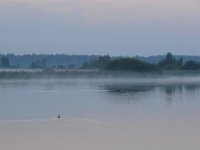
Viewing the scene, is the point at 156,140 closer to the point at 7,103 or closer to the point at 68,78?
the point at 7,103

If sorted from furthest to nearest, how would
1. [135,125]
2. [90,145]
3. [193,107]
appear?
[193,107] → [135,125] → [90,145]

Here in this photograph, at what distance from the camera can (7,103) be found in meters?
27.2

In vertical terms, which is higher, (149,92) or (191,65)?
(191,65)

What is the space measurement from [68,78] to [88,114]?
4103 centimetres

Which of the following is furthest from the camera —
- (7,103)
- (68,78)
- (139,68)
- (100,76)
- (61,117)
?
(68,78)

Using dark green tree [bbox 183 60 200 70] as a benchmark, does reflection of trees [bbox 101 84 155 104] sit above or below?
below

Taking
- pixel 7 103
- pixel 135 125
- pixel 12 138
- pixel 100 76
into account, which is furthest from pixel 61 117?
pixel 100 76

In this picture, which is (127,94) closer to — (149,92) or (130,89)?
(149,92)

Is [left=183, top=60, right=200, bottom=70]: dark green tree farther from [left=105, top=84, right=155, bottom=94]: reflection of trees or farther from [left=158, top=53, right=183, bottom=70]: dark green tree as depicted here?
[left=105, top=84, right=155, bottom=94]: reflection of trees

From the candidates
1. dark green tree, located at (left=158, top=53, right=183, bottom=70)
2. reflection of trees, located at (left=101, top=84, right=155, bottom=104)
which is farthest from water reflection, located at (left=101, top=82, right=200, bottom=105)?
dark green tree, located at (left=158, top=53, right=183, bottom=70)

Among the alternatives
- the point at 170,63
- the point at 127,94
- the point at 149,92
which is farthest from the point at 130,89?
the point at 170,63

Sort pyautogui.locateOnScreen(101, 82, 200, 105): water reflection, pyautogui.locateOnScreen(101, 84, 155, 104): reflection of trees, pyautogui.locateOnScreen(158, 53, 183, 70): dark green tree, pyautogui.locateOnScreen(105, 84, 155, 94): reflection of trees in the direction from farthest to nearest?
pyautogui.locateOnScreen(158, 53, 183, 70): dark green tree → pyautogui.locateOnScreen(105, 84, 155, 94): reflection of trees → pyautogui.locateOnScreen(101, 82, 200, 105): water reflection → pyautogui.locateOnScreen(101, 84, 155, 104): reflection of trees

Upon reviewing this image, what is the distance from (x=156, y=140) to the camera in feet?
49.3

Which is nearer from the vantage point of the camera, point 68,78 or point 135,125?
point 135,125
